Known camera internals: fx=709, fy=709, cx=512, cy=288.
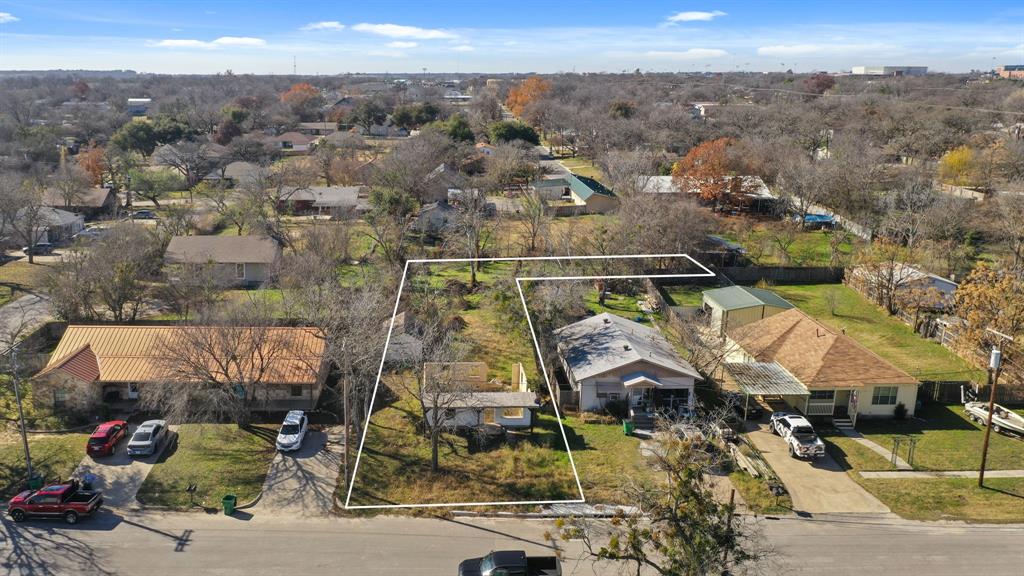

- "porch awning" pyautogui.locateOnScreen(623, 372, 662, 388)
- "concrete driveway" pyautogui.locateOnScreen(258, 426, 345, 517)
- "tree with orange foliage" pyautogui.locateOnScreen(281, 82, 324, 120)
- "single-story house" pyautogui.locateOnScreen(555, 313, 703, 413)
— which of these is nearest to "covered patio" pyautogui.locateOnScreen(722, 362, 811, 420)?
"single-story house" pyautogui.locateOnScreen(555, 313, 703, 413)

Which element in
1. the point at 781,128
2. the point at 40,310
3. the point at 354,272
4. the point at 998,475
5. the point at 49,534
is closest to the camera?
the point at 49,534

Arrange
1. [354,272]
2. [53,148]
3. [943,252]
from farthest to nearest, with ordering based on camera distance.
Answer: [53,148], [943,252], [354,272]

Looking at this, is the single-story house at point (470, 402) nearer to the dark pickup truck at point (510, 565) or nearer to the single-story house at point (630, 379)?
the single-story house at point (630, 379)

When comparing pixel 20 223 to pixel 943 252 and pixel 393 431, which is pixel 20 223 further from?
pixel 943 252

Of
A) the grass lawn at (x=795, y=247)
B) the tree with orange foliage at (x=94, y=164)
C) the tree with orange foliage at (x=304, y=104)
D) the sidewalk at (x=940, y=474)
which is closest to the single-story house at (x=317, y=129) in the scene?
A: the tree with orange foliage at (x=304, y=104)

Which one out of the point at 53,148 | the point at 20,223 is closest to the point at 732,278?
the point at 20,223

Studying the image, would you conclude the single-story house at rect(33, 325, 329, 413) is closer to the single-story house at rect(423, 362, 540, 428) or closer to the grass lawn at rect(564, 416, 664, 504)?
the single-story house at rect(423, 362, 540, 428)

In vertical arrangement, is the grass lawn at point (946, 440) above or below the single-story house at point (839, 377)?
below
